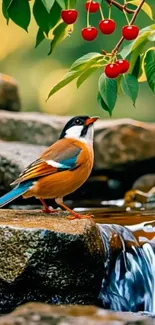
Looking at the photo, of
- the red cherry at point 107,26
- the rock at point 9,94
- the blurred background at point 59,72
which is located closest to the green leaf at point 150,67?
the red cherry at point 107,26

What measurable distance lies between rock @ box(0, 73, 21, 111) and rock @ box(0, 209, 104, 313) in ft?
13.3

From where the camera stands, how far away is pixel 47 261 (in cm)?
318

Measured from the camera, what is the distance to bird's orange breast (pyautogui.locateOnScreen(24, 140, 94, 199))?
338 cm

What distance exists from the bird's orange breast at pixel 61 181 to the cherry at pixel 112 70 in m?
1.28

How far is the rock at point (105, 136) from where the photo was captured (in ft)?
23.0

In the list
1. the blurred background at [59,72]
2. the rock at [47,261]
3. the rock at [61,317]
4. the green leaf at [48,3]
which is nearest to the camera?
the green leaf at [48,3]

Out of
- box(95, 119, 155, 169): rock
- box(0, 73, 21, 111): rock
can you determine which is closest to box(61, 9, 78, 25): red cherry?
box(95, 119, 155, 169): rock

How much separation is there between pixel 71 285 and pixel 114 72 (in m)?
1.33

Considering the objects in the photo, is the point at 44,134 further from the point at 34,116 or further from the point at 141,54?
the point at 141,54

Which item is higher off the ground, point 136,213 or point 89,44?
point 89,44

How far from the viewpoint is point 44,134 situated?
23.3 ft

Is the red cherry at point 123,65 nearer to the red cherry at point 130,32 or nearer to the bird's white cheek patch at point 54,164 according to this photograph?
the red cherry at point 130,32

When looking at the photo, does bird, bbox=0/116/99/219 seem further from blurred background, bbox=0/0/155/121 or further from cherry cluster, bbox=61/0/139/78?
blurred background, bbox=0/0/155/121

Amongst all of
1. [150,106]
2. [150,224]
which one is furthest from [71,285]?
[150,106]
